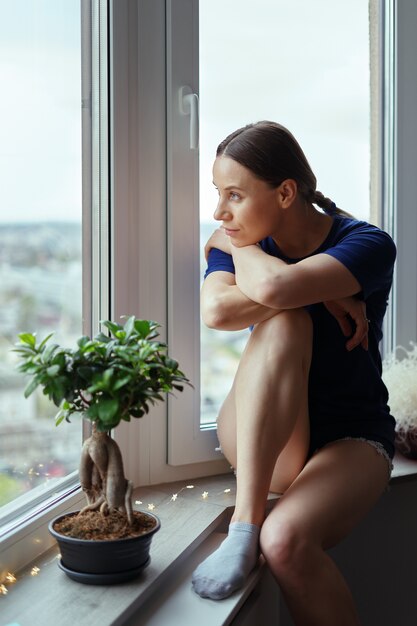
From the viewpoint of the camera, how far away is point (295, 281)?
148 centimetres

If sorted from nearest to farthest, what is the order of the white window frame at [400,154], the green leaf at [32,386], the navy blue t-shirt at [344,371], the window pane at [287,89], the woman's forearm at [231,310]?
1. the green leaf at [32,386]
2. the woman's forearm at [231,310]
3. the navy blue t-shirt at [344,371]
4. the window pane at [287,89]
5. the white window frame at [400,154]

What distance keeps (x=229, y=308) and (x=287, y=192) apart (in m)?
0.28

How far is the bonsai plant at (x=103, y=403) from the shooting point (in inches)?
46.6

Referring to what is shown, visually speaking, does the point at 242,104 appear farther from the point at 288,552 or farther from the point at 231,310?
the point at 288,552

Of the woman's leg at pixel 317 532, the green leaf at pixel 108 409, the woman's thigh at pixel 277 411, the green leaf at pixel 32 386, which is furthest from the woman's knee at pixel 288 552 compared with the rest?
the green leaf at pixel 32 386

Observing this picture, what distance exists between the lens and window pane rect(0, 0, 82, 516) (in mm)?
1291

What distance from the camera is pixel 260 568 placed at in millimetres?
1427

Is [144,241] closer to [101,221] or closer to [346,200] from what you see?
[101,221]

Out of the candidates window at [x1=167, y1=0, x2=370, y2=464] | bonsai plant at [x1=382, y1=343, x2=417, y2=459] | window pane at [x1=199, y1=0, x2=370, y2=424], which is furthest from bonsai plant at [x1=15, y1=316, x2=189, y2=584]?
bonsai plant at [x1=382, y1=343, x2=417, y2=459]

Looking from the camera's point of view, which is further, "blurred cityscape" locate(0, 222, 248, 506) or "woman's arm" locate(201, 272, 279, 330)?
"woman's arm" locate(201, 272, 279, 330)

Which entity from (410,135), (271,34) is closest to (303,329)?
(271,34)

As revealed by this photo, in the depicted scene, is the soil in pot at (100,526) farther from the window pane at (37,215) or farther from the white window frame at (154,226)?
the white window frame at (154,226)

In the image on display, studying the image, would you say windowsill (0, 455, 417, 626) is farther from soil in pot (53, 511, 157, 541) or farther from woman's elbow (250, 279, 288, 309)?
woman's elbow (250, 279, 288, 309)

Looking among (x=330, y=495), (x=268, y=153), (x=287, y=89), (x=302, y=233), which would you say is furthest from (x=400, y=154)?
(x=330, y=495)
